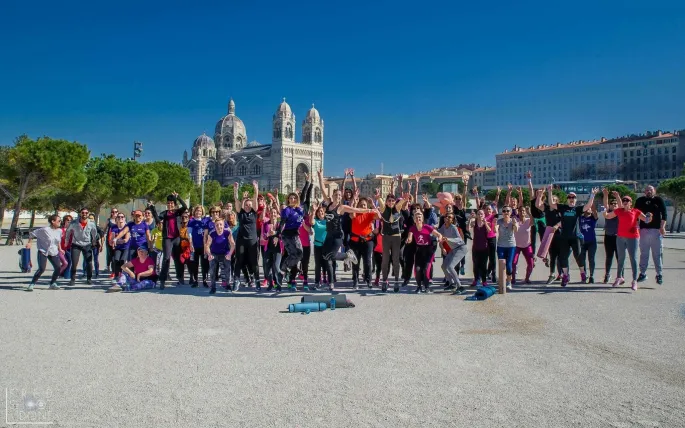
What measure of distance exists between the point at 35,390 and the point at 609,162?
13231 cm

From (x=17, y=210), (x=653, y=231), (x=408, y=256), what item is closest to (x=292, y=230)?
(x=408, y=256)

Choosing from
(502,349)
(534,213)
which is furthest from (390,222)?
(502,349)

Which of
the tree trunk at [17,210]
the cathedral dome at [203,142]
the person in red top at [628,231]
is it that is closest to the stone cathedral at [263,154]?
the cathedral dome at [203,142]

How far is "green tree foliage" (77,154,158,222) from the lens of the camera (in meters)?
38.1

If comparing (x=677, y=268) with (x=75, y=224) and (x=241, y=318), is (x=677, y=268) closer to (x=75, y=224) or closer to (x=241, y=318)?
(x=241, y=318)

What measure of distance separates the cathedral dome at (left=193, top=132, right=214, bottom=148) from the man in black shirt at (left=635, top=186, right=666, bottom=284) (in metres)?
130

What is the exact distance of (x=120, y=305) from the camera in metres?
8.02

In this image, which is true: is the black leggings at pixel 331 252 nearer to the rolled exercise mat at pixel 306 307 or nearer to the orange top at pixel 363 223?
the orange top at pixel 363 223

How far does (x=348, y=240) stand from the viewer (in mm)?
9875

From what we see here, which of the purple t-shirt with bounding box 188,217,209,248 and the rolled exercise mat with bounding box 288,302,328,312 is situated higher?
the purple t-shirt with bounding box 188,217,209,248

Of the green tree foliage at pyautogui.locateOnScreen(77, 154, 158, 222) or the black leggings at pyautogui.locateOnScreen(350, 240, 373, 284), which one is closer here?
the black leggings at pyautogui.locateOnScreen(350, 240, 373, 284)

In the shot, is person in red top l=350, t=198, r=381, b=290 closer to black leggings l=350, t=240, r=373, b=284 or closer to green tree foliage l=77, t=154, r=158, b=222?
black leggings l=350, t=240, r=373, b=284

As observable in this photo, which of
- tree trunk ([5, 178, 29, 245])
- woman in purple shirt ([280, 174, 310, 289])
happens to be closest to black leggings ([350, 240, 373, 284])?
woman in purple shirt ([280, 174, 310, 289])

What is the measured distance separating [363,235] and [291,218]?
131 centimetres
